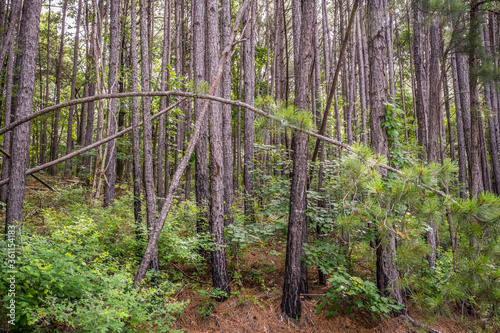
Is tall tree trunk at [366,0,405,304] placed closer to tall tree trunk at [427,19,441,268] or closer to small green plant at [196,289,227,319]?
tall tree trunk at [427,19,441,268]

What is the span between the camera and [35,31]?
11.9ft

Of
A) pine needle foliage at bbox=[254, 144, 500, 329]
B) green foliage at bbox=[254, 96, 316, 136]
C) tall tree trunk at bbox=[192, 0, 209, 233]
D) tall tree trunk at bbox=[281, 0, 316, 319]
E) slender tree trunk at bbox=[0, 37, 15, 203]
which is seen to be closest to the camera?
pine needle foliage at bbox=[254, 144, 500, 329]

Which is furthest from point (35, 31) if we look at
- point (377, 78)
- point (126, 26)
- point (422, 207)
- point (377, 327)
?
point (126, 26)

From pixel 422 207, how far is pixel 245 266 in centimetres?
392

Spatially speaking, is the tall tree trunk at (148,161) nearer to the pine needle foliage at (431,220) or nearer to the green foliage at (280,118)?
the green foliage at (280,118)

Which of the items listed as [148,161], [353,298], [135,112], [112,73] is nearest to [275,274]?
[353,298]

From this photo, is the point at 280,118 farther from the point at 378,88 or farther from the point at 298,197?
the point at 378,88

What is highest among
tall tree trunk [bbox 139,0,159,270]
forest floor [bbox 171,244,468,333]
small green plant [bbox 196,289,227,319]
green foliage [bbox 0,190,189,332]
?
tall tree trunk [bbox 139,0,159,270]

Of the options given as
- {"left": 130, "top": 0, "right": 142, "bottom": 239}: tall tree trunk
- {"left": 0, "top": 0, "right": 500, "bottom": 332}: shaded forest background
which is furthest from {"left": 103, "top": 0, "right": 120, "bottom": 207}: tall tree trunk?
{"left": 130, "top": 0, "right": 142, "bottom": 239}: tall tree trunk

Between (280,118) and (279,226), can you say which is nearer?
(280,118)

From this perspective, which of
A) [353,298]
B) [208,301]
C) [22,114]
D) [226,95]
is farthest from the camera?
[226,95]

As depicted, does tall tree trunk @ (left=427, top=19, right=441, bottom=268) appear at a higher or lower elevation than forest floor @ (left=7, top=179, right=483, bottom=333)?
higher

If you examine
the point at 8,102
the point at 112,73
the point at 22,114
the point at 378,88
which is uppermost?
the point at 112,73

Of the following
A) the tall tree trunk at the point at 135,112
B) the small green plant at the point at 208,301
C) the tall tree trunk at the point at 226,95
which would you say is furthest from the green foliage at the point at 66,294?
the tall tree trunk at the point at 226,95
